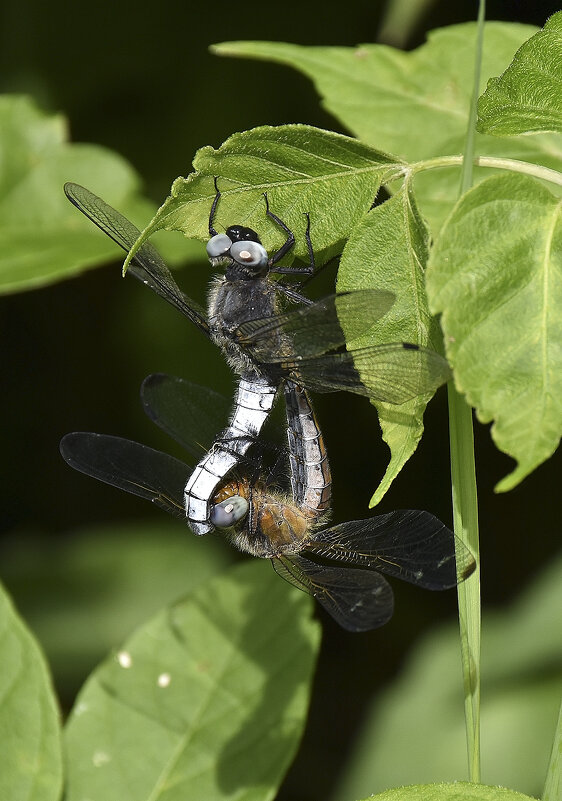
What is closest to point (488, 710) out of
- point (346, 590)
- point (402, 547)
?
point (346, 590)

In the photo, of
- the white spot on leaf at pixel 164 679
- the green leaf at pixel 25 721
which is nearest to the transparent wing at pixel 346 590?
the white spot on leaf at pixel 164 679

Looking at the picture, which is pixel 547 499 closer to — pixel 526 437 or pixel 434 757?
pixel 434 757

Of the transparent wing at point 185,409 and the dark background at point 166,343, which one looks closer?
the transparent wing at point 185,409

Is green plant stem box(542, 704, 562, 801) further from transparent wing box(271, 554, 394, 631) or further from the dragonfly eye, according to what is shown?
the dragonfly eye

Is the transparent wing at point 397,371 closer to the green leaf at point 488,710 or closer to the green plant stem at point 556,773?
the green plant stem at point 556,773

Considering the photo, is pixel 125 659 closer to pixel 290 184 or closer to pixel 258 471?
pixel 258 471

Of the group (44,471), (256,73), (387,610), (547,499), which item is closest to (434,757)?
(547,499)
